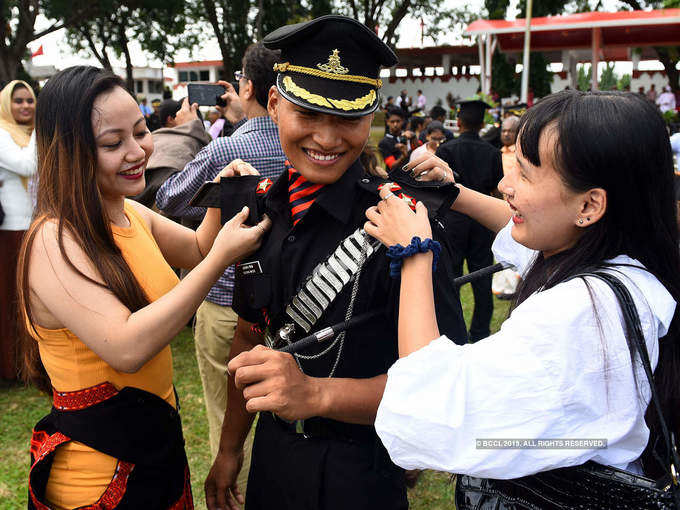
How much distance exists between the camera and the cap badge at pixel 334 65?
170cm

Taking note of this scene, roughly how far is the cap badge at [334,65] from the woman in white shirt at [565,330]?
544 mm

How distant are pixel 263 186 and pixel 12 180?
3.68 metres

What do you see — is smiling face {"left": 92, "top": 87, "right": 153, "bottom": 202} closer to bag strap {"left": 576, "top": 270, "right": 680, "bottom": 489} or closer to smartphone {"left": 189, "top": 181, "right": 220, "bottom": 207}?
smartphone {"left": 189, "top": 181, "right": 220, "bottom": 207}

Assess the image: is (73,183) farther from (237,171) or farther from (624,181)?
(624,181)

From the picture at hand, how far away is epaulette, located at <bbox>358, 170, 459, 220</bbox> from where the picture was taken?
1724mm

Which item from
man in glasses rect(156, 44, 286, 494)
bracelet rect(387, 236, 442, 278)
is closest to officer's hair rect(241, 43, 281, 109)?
man in glasses rect(156, 44, 286, 494)

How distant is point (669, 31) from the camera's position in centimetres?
2317

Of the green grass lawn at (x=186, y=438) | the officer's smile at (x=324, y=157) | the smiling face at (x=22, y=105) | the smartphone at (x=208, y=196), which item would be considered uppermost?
the smiling face at (x=22, y=105)

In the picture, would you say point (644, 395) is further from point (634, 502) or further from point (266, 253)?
point (266, 253)

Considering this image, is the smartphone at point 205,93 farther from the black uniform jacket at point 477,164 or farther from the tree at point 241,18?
the tree at point 241,18

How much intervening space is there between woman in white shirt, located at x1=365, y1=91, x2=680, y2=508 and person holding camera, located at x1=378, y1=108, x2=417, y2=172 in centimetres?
728

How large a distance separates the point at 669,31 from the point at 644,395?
88.4 ft

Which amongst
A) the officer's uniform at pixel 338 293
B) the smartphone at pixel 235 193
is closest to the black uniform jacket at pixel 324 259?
the officer's uniform at pixel 338 293

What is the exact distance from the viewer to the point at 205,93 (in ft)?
17.1
